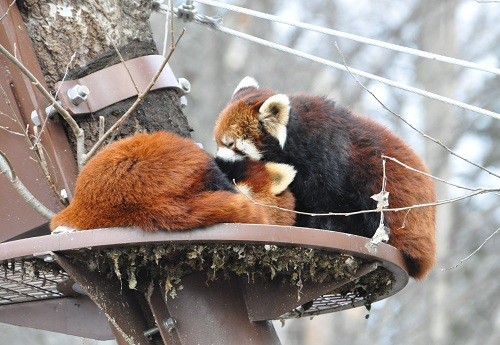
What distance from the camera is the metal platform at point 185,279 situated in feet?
9.16

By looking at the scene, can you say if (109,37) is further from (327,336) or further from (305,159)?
(327,336)

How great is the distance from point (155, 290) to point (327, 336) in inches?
368

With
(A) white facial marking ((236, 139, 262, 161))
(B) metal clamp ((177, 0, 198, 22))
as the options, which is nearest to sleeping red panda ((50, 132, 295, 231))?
(A) white facial marking ((236, 139, 262, 161))

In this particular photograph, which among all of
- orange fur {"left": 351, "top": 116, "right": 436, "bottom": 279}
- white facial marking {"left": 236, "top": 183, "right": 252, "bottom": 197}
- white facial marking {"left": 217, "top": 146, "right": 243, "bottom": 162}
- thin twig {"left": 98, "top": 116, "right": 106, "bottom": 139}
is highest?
thin twig {"left": 98, "top": 116, "right": 106, "bottom": 139}

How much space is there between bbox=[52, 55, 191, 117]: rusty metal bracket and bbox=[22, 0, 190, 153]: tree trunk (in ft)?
0.13

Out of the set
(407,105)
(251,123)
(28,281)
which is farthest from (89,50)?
(407,105)

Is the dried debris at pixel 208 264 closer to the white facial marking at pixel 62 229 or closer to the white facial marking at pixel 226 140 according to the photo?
the white facial marking at pixel 62 229

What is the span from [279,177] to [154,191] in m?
0.69

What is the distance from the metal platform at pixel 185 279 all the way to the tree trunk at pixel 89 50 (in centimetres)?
73

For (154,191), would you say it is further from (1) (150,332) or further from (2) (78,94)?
(2) (78,94)

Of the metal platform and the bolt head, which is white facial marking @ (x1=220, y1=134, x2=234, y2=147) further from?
the bolt head

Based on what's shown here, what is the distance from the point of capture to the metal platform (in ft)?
9.16

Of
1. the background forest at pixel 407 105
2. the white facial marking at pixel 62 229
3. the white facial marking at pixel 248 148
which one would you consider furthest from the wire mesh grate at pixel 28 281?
the background forest at pixel 407 105

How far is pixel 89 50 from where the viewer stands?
3887 mm
